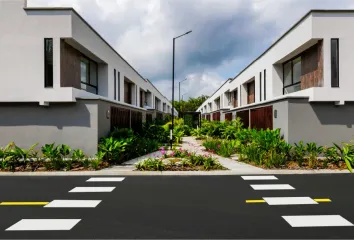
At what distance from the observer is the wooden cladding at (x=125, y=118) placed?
15430mm

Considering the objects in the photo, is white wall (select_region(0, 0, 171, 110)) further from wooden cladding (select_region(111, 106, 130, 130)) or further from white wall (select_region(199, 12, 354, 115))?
white wall (select_region(199, 12, 354, 115))

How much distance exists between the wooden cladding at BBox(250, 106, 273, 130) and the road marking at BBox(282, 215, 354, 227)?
34.4 ft

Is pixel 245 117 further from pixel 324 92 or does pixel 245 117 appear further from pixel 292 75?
pixel 324 92

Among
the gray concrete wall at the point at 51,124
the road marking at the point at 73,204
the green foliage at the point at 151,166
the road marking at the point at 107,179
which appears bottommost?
the road marking at the point at 107,179

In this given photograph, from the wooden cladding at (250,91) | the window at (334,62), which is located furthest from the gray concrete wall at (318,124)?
the wooden cladding at (250,91)

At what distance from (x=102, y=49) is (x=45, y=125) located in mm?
7050

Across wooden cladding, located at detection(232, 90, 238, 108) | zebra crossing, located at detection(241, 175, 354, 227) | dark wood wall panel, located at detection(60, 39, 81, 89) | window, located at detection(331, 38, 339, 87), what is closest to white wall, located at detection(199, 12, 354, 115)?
window, located at detection(331, 38, 339, 87)

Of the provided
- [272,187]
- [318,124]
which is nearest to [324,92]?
[318,124]

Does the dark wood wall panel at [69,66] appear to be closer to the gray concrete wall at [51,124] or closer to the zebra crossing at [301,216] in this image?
the gray concrete wall at [51,124]

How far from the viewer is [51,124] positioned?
41.8 ft

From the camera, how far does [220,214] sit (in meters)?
5.66

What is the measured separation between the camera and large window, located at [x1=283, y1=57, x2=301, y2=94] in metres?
18.0

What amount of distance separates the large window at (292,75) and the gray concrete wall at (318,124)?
526 cm

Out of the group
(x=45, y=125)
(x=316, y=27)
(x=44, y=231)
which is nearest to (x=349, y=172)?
(x=316, y=27)
